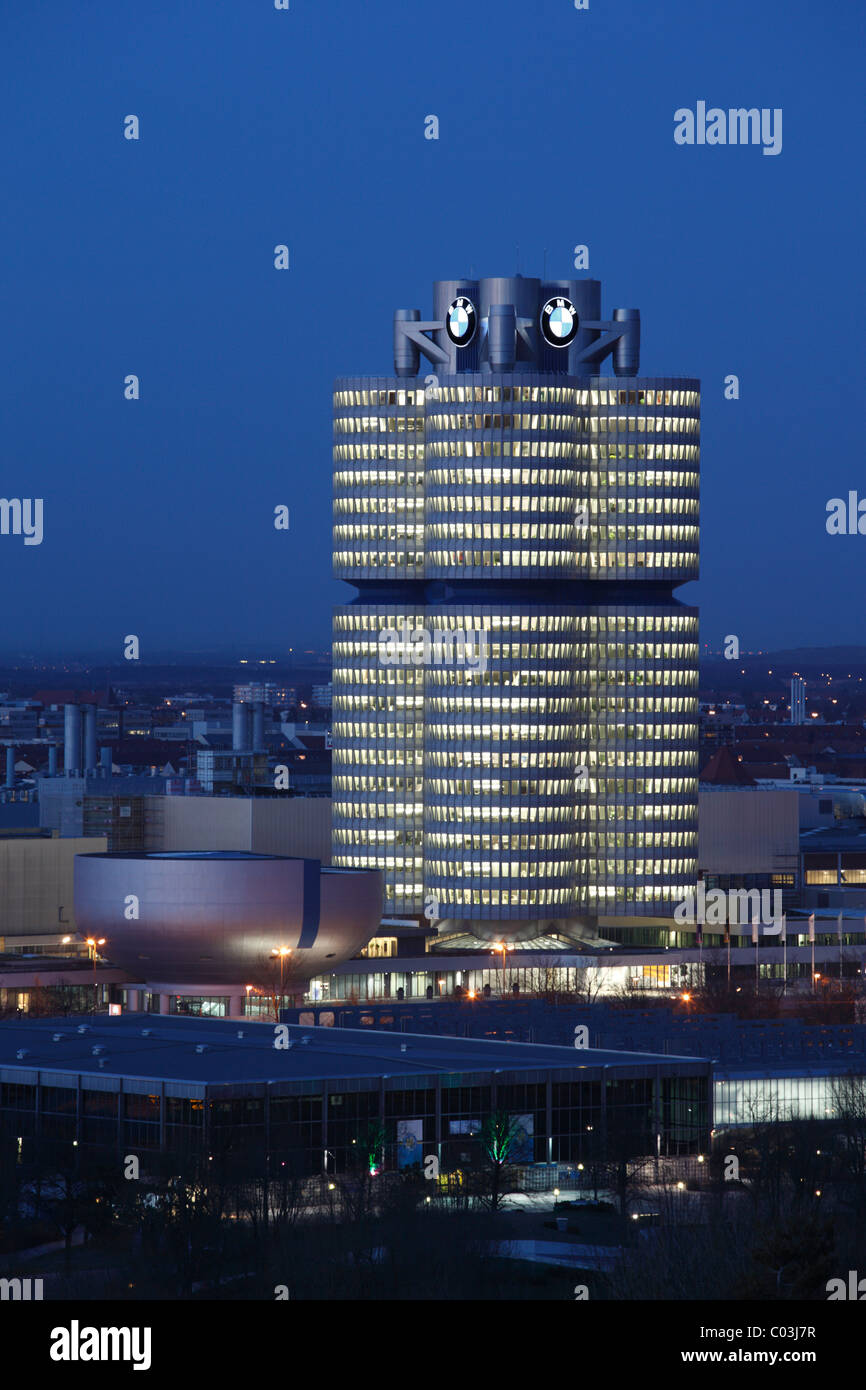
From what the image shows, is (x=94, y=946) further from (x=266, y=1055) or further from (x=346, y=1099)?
(x=346, y=1099)

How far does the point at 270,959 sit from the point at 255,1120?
196 ft

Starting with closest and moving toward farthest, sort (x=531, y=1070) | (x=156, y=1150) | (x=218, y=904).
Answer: (x=156, y=1150)
(x=531, y=1070)
(x=218, y=904)

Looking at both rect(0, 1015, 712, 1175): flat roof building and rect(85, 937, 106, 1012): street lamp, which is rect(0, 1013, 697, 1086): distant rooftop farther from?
rect(85, 937, 106, 1012): street lamp

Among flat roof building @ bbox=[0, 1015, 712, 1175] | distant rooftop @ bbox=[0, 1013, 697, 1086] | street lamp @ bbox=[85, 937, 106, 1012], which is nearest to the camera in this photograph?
flat roof building @ bbox=[0, 1015, 712, 1175]

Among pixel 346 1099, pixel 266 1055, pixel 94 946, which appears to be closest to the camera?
pixel 346 1099

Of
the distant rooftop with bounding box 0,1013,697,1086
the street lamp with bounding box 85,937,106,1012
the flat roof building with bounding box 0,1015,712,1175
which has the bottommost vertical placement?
the flat roof building with bounding box 0,1015,712,1175

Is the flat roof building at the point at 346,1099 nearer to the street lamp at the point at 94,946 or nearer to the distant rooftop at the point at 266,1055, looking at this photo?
the distant rooftop at the point at 266,1055

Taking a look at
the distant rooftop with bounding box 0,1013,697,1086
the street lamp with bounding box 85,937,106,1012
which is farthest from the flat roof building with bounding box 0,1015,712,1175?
the street lamp with bounding box 85,937,106,1012

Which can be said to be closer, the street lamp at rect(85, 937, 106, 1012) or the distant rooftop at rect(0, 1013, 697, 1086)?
the distant rooftop at rect(0, 1013, 697, 1086)

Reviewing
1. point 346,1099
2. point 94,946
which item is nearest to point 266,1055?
point 346,1099
